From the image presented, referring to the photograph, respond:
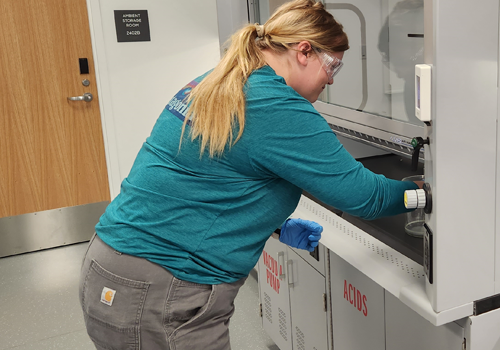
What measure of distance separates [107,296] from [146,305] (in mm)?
97

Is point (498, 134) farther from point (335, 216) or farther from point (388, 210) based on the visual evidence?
point (335, 216)

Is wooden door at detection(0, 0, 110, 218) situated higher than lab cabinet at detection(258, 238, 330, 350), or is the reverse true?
wooden door at detection(0, 0, 110, 218)

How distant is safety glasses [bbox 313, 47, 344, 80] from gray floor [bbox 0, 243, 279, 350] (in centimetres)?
156

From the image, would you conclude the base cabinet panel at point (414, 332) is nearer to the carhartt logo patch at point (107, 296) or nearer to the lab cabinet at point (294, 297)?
the lab cabinet at point (294, 297)

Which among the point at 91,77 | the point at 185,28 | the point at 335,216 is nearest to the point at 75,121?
the point at 91,77

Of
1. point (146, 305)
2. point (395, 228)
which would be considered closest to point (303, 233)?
point (395, 228)

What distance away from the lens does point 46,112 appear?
3406 mm

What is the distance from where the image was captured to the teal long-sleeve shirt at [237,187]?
39.0 inches

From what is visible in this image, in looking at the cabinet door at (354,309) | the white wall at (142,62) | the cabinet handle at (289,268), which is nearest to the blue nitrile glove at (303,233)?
the cabinet door at (354,309)

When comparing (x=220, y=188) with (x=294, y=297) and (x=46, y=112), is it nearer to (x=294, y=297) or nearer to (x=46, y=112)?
(x=294, y=297)

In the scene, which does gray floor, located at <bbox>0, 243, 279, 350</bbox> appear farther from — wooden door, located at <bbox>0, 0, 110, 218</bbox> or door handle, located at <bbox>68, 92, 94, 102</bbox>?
door handle, located at <bbox>68, 92, 94, 102</bbox>

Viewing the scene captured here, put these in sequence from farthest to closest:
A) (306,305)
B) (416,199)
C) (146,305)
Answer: (306,305) → (146,305) → (416,199)

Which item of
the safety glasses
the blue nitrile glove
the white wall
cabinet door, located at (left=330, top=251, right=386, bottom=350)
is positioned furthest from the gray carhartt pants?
the white wall

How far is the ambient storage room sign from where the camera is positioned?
3.38m
